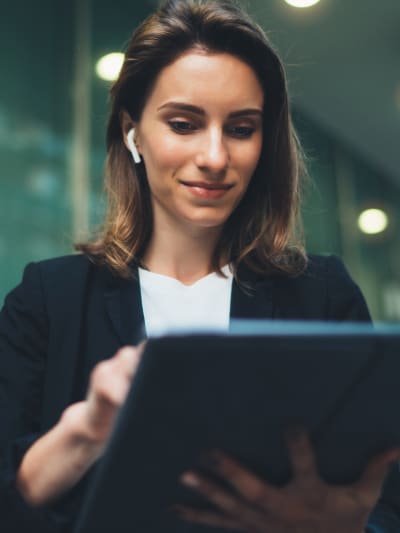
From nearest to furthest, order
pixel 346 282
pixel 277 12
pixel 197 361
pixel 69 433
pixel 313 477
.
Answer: pixel 197 361
pixel 313 477
pixel 69 433
pixel 346 282
pixel 277 12

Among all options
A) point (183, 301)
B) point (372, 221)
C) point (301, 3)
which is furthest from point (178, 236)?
point (372, 221)

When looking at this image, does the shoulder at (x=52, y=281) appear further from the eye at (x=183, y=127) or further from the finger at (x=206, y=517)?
the finger at (x=206, y=517)

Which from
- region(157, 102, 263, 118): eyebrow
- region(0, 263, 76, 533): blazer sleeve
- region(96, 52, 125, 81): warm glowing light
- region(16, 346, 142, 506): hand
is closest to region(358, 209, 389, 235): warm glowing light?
region(96, 52, 125, 81): warm glowing light

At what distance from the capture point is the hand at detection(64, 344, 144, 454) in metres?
0.66

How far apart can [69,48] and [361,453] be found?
2773mm

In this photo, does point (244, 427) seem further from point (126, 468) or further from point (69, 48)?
point (69, 48)

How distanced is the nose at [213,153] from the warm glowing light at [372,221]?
4651 mm

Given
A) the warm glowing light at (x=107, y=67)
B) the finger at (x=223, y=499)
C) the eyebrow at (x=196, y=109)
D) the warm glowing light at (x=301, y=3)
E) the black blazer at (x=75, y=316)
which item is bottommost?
the finger at (x=223, y=499)

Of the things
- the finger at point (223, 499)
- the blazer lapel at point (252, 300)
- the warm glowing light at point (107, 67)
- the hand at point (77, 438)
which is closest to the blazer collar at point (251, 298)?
the blazer lapel at point (252, 300)

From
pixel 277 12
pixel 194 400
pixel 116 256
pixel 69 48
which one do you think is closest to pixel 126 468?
pixel 194 400

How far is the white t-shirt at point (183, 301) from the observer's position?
127 centimetres

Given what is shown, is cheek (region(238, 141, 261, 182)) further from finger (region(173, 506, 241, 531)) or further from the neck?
finger (region(173, 506, 241, 531))

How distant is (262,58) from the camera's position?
1347 millimetres

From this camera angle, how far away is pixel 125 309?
4.11 feet
